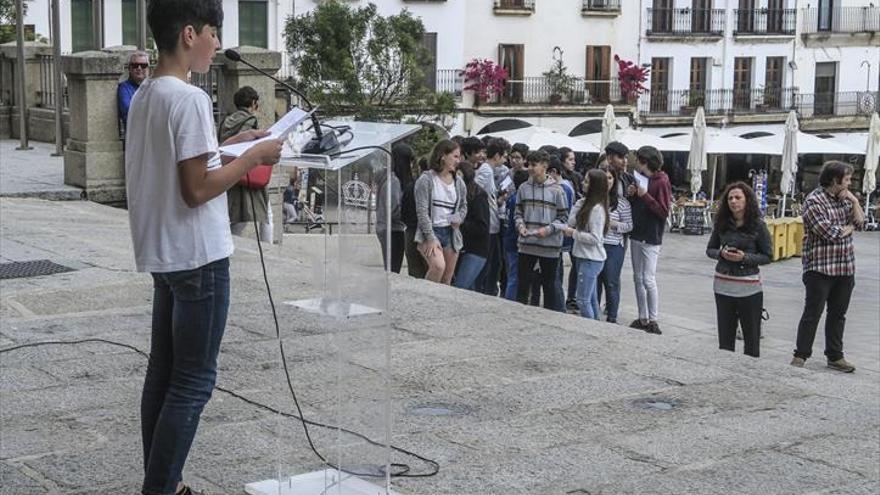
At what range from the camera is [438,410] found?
6.93 meters

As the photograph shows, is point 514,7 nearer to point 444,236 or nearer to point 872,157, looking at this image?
point 872,157

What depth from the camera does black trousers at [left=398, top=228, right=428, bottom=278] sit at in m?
12.7

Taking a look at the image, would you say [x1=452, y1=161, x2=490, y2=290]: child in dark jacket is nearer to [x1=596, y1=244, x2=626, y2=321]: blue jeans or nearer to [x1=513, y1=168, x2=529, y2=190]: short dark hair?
[x1=596, y1=244, x2=626, y2=321]: blue jeans

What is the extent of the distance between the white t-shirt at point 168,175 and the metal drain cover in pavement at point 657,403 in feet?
11.2

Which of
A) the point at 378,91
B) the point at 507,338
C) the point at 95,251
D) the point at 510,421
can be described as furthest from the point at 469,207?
the point at 378,91

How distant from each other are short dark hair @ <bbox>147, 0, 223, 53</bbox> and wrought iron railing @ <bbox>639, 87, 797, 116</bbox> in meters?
46.5

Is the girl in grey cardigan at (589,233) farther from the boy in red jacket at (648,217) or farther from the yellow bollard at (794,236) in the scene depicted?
the yellow bollard at (794,236)

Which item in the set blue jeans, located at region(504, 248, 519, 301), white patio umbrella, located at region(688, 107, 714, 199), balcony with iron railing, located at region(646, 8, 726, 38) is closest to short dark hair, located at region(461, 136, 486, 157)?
blue jeans, located at region(504, 248, 519, 301)

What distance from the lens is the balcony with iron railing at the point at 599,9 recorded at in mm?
49844

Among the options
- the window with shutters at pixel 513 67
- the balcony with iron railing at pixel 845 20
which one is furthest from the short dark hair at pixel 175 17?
the balcony with iron railing at pixel 845 20

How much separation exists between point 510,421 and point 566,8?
145 ft

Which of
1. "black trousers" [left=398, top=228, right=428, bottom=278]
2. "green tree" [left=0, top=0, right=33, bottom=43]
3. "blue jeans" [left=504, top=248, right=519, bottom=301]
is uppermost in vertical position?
"green tree" [left=0, top=0, right=33, bottom=43]

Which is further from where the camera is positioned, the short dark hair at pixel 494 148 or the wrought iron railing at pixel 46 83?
the wrought iron railing at pixel 46 83

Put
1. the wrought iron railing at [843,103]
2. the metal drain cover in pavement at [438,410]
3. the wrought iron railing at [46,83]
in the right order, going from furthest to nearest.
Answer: the wrought iron railing at [843,103] → the wrought iron railing at [46,83] → the metal drain cover in pavement at [438,410]
